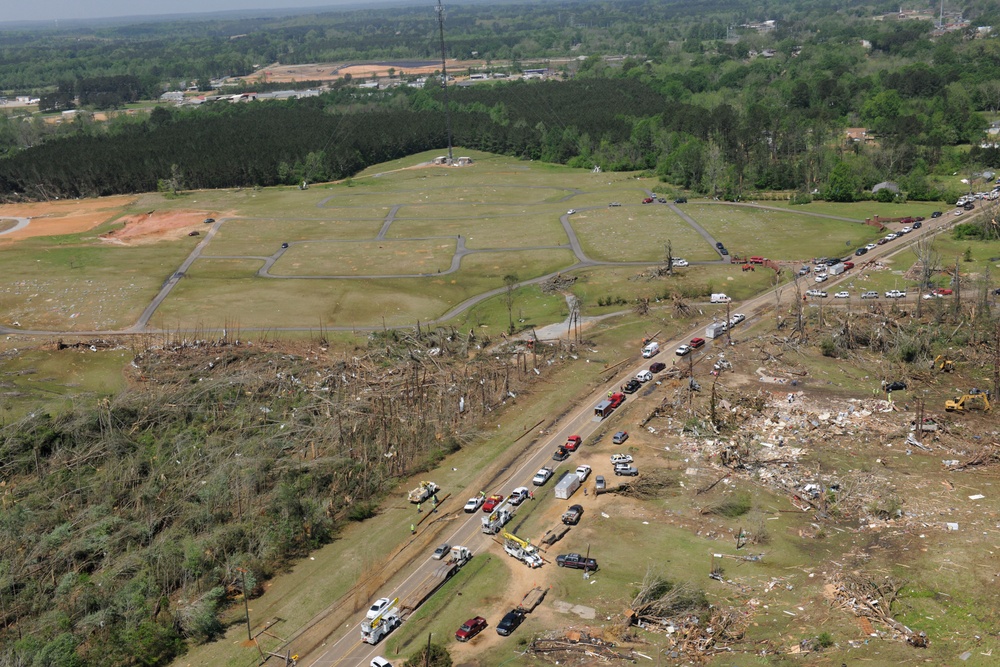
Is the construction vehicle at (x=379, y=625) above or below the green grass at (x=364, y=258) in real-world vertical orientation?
below

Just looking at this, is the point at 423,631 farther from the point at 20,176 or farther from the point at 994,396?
the point at 20,176

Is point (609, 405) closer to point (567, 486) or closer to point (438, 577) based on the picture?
point (567, 486)

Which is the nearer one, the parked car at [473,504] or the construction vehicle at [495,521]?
the construction vehicle at [495,521]

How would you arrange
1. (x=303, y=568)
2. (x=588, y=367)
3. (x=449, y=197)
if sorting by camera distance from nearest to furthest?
(x=303, y=568) < (x=588, y=367) < (x=449, y=197)

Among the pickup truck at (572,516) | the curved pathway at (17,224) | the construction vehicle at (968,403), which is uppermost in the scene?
the curved pathway at (17,224)

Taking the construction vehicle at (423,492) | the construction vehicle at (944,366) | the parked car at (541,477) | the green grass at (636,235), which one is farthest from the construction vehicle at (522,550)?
the green grass at (636,235)

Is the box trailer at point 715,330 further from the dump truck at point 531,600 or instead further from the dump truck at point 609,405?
the dump truck at point 531,600

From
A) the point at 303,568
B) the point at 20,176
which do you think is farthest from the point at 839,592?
the point at 20,176
